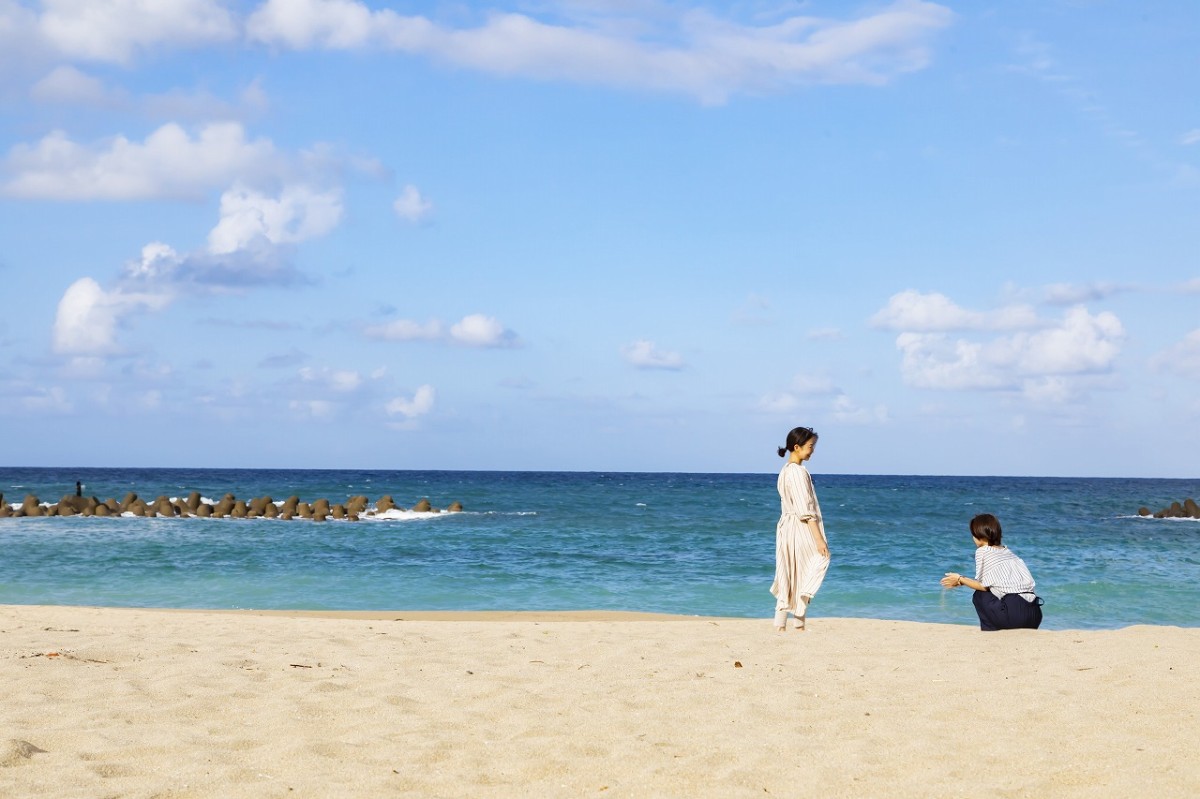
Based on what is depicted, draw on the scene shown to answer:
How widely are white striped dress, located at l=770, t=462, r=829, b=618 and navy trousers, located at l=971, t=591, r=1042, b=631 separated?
170 cm

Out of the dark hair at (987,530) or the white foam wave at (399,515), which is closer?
the dark hair at (987,530)

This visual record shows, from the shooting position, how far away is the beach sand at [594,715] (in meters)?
4.59

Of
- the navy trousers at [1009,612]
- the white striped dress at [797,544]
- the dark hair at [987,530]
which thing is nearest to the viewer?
the white striped dress at [797,544]

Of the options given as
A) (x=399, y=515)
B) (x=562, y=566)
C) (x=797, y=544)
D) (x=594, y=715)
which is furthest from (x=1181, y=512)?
(x=594, y=715)

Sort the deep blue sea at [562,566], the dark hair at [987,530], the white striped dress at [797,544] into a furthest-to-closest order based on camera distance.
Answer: the deep blue sea at [562,566] → the dark hair at [987,530] → the white striped dress at [797,544]

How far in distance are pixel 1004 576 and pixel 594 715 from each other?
5.71 meters

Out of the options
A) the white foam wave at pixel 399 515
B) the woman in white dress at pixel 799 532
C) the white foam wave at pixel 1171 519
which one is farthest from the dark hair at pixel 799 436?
the white foam wave at pixel 1171 519

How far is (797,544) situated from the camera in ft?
32.6

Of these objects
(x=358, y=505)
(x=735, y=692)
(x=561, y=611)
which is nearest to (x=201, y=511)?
(x=358, y=505)

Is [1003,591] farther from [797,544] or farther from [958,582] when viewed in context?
[797,544]

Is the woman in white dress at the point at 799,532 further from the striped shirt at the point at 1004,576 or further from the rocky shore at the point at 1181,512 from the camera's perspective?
the rocky shore at the point at 1181,512

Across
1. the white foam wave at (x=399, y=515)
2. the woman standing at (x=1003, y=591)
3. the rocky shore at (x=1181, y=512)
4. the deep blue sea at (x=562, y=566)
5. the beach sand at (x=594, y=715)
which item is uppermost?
the woman standing at (x=1003, y=591)

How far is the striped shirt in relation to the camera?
32.9ft

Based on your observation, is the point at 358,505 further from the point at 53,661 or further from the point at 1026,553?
the point at 53,661
